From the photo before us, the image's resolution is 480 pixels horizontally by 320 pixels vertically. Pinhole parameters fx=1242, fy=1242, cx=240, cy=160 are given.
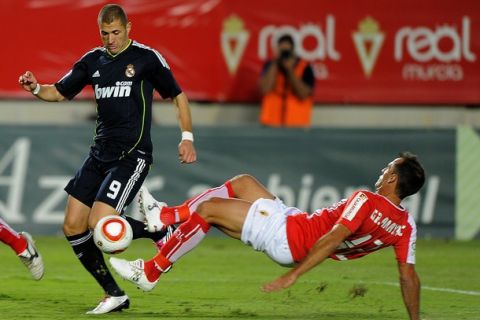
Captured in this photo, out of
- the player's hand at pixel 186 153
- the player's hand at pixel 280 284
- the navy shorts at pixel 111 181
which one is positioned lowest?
the player's hand at pixel 280 284

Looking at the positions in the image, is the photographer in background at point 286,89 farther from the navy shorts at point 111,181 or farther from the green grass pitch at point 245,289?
the navy shorts at point 111,181

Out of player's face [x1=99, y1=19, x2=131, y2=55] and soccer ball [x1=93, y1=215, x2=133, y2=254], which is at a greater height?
player's face [x1=99, y1=19, x2=131, y2=55]

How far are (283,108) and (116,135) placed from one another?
8.42 metres

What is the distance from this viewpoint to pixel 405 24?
18.5 metres

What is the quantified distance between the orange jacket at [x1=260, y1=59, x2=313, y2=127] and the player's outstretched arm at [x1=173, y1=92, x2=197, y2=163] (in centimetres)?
801

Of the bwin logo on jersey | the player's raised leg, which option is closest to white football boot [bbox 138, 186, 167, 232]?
the player's raised leg

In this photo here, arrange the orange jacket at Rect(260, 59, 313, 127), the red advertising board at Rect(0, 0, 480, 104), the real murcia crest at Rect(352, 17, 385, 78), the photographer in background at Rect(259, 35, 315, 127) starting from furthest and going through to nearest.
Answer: the real murcia crest at Rect(352, 17, 385, 78) < the red advertising board at Rect(0, 0, 480, 104) < the orange jacket at Rect(260, 59, 313, 127) < the photographer in background at Rect(259, 35, 315, 127)

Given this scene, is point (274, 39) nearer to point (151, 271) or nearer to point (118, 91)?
point (118, 91)

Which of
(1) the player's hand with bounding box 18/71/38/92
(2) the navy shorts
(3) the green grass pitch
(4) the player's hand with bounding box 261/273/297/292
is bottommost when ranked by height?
(3) the green grass pitch

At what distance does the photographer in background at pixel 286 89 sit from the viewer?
17.5m

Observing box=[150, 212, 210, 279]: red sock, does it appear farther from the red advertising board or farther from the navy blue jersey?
the red advertising board

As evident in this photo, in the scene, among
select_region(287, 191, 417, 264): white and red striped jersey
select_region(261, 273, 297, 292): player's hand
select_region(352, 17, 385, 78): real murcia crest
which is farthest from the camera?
select_region(352, 17, 385, 78): real murcia crest

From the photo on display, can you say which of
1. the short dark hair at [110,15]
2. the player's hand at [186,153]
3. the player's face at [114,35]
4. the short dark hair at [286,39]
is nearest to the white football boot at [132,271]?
the player's hand at [186,153]

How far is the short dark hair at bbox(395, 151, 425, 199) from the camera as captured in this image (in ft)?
29.1
